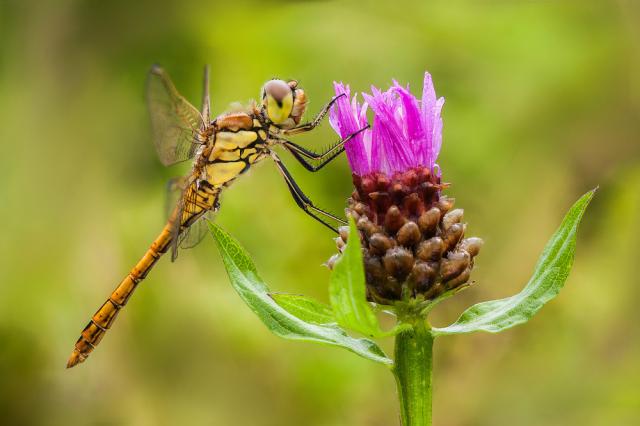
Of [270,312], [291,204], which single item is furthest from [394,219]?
[291,204]

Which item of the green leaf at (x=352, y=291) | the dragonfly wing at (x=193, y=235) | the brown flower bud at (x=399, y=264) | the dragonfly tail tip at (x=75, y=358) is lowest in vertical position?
the dragonfly tail tip at (x=75, y=358)

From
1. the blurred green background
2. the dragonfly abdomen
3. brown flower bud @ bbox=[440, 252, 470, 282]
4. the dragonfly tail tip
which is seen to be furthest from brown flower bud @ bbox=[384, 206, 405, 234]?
the blurred green background

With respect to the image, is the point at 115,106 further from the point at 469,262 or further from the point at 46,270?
the point at 469,262

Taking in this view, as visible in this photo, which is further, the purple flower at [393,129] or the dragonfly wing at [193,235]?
the dragonfly wing at [193,235]

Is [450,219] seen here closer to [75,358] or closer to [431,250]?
[431,250]

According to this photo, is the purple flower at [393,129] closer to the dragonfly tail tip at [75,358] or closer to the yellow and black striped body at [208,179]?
the yellow and black striped body at [208,179]

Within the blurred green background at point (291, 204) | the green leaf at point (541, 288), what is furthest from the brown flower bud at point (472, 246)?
the blurred green background at point (291, 204)
